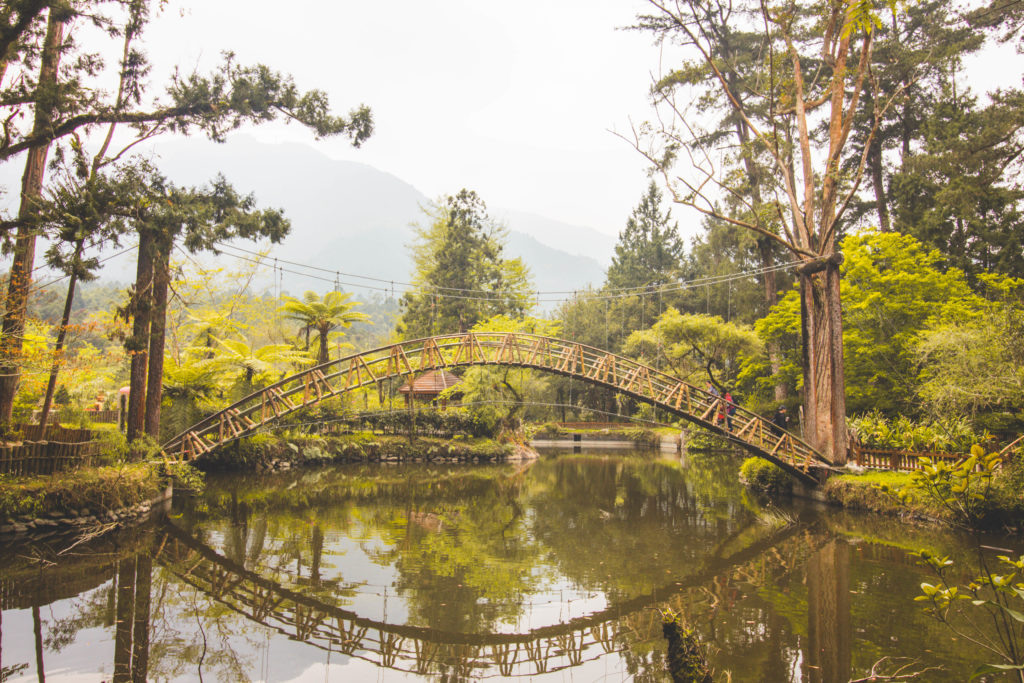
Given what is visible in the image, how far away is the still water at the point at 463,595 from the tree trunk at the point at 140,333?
213 cm

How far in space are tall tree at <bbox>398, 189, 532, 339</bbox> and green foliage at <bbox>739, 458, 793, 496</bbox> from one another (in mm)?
20059

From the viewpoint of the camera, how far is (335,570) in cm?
924

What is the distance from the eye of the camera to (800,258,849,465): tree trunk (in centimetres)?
1548

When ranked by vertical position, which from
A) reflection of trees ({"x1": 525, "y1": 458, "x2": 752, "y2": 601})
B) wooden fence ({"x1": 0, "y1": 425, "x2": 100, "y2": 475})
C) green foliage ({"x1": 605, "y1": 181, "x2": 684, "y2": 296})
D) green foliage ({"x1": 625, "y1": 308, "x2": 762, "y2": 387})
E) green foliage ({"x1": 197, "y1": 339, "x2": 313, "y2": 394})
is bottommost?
reflection of trees ({"x1": 525, "y1": 458, "x2": 752, "y2": 601})

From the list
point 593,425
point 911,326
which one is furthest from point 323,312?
point 911,326

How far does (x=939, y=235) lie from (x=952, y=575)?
19035 mm

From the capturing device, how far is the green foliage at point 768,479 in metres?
17.3

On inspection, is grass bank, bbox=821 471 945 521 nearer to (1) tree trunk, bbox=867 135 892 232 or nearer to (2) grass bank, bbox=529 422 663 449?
(1) tree trunk, bbox=867 135 892 232

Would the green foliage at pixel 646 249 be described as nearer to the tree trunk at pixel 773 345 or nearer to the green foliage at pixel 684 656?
the tree trunk at pixel 773 345

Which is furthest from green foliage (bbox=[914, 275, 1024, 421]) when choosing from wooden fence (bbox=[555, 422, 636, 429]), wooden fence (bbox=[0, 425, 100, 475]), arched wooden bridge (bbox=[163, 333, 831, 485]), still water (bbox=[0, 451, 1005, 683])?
wooden fence (bbox=[555, 422, 636, 429])

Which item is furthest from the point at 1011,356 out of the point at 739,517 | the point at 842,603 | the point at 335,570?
the point at 335,570

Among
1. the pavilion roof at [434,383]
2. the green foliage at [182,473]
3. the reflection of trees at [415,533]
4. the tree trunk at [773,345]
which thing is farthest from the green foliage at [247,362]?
the tree trunk at [773,345]

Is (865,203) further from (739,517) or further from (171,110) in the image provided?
(171,110)

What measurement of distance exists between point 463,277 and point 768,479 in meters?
23.8
